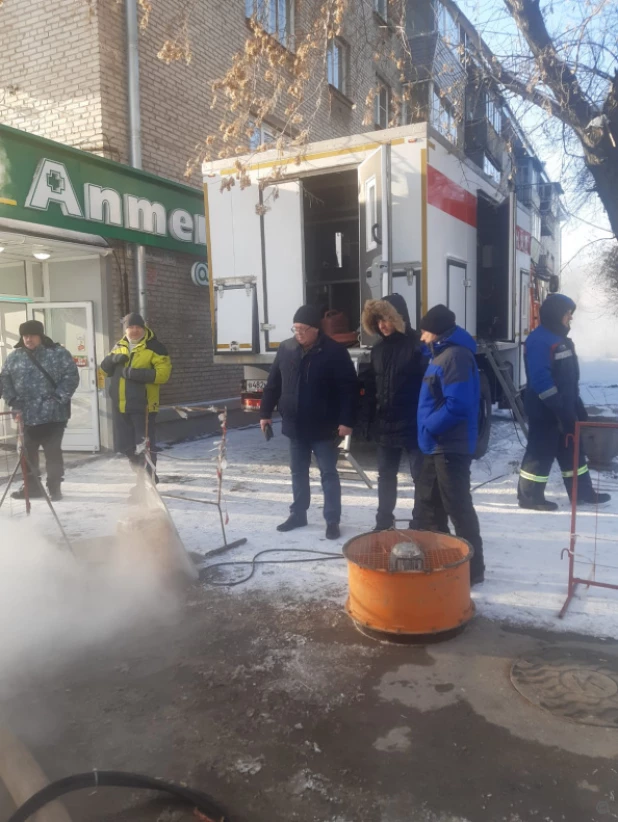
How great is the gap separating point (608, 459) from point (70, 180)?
7.39 metres

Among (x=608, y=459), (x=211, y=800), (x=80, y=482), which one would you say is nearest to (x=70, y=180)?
(x=80, y=482)

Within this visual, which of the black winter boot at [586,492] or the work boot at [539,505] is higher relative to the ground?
the black winter boot at [586,492]

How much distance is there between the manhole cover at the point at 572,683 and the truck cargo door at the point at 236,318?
211 inches

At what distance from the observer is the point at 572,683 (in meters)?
3.10

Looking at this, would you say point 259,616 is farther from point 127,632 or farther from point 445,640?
point 445,640

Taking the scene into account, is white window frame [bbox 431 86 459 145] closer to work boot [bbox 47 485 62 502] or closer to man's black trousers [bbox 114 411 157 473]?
man's black trousers [bbox 114 411 157 473]

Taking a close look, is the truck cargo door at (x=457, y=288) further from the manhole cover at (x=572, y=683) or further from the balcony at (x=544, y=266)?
the manhole cover at (x=572, y=683)

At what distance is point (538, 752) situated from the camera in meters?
2.63

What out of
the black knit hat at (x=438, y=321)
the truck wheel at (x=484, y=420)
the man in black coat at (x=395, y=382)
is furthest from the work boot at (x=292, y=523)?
the truck wheel at (x=484, y=420)

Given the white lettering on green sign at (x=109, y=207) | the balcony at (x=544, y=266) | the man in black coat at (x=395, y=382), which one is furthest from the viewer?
the balcony at (x=544, y=266)

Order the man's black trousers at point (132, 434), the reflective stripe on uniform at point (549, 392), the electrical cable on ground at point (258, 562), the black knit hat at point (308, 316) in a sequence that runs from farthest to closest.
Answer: the man's black trousers at point (132, 434)
the reflective stripe on uniform at point (549, 392)
the black knit hat at point (308, 316)
the electrical cable on ground at point (258, 562)

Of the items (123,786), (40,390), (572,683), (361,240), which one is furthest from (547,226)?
(123,786)

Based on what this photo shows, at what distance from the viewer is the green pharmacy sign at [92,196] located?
7.75 meters

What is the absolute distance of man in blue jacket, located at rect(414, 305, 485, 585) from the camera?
162 inches
